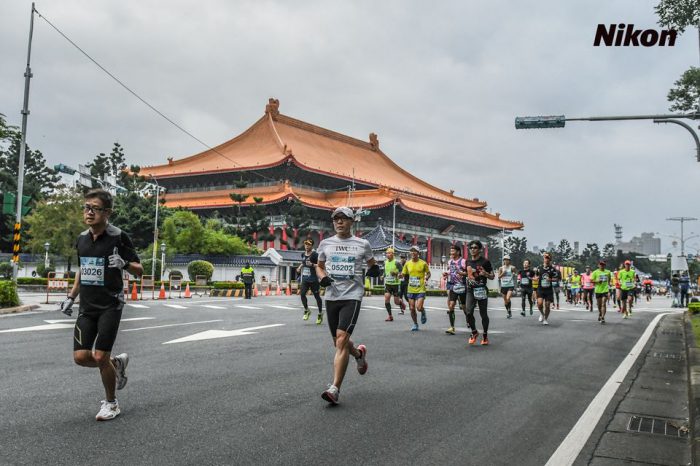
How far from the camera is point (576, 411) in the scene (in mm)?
5594

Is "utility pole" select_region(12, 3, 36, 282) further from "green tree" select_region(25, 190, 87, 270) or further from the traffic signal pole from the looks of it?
"green tree" select_region(25, 190, 87, 270)

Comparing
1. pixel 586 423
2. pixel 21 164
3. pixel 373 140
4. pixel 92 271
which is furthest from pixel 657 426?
pixel 373 140

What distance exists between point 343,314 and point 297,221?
45032mm

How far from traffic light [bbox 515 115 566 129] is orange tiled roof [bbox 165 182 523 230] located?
36677 mm

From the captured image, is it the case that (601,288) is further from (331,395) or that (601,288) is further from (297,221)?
(297,221)

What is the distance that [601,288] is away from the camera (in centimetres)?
1623

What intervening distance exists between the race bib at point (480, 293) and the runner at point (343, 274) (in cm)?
477

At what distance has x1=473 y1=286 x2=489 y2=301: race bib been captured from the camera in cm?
1058

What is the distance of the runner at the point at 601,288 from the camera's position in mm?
15719

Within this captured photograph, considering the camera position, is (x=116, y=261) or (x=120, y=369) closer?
(x=116, y=261)

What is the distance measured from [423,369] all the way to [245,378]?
7.16ft

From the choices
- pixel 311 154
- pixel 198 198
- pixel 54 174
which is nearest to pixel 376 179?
pixel 311 154

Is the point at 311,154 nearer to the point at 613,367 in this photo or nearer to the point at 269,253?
the point at 269,253

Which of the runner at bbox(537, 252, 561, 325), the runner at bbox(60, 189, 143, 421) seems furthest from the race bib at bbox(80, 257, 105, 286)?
the runner at bbox(537, 252, 561, 325)
